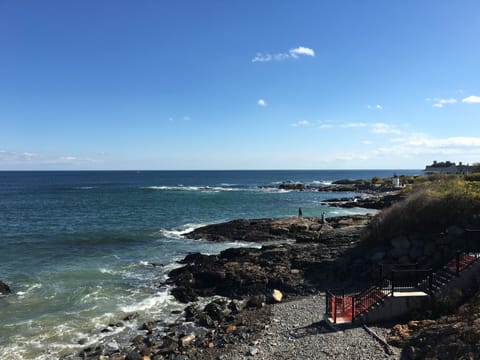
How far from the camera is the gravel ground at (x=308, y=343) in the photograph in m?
11.7

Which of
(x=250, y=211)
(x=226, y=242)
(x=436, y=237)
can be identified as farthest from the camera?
(x=250, y=211)

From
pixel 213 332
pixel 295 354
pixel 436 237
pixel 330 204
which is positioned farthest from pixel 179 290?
pixel 330 204

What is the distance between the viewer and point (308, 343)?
1284 centimetres

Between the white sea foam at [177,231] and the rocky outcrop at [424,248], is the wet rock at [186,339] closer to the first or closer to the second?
the rocky outcrop at [424,248]

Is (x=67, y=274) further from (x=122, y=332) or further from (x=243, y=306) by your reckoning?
(x=243, y=306)

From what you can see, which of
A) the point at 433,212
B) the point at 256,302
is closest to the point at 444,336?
the point at 256,302

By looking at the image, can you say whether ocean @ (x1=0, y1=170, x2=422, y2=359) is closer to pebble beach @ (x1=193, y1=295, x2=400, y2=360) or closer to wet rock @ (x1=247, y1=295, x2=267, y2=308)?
wet rock @ (x1=247, y1=295, x2=267, y2=308)

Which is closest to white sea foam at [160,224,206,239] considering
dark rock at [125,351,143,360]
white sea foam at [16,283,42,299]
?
white sea foam at [16,283,42,299]

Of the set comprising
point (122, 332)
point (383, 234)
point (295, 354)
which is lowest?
point (122, 332)

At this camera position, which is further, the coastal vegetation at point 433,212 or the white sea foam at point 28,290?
the white sea foam at point 28,290

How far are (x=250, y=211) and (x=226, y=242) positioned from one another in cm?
2243

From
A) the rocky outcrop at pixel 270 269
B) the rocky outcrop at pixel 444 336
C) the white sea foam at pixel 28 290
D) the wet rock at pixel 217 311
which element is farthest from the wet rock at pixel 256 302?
the white sea foam at pixel 28 290

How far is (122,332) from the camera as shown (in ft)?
54.2

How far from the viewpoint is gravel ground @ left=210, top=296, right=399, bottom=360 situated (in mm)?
11719
